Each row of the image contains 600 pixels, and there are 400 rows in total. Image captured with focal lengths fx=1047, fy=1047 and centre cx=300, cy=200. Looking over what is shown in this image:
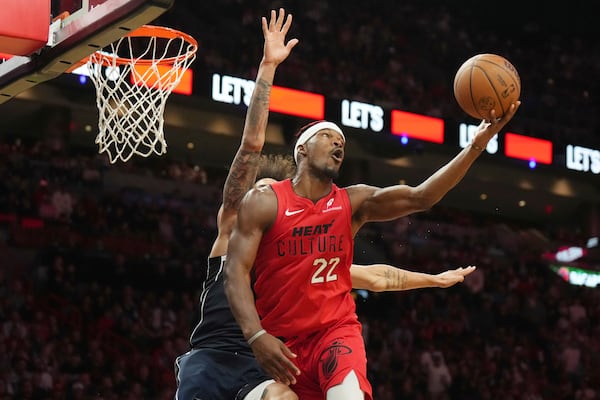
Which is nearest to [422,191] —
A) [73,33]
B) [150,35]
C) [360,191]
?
[360,191]

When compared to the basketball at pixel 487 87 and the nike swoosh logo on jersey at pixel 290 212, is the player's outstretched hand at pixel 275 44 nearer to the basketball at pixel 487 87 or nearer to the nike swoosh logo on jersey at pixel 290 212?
the nike swoosh logo on jersey at pixel 290 212

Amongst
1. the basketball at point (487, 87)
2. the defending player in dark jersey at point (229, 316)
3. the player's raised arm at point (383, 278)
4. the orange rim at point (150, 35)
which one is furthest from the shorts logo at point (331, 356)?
the orange rim at point (150, 35)

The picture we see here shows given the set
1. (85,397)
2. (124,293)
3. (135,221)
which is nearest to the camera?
(85,397)

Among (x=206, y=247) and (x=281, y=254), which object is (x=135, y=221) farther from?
(x=281, y=254)

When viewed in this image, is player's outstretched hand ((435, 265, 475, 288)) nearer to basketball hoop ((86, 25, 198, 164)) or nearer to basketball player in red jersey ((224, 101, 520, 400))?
basketball player in red jersey ((224, 101, 520, 400))

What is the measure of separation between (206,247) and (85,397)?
401cm

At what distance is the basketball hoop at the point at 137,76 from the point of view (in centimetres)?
669

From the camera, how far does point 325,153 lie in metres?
4.82

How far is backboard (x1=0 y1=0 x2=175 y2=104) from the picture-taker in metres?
5.07

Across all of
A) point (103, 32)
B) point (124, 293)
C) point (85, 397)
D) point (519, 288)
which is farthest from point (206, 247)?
point (103, 32)

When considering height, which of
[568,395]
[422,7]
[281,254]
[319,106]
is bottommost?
[568,395]

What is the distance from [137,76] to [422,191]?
3.04 metres

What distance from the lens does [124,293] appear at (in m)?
13.2

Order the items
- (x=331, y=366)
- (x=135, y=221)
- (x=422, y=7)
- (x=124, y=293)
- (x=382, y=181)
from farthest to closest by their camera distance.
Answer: (x=422, y=7) < (x=382, y=181) < (x=135, y=221) < (x=124, y=293) < (x=331, y=366)
